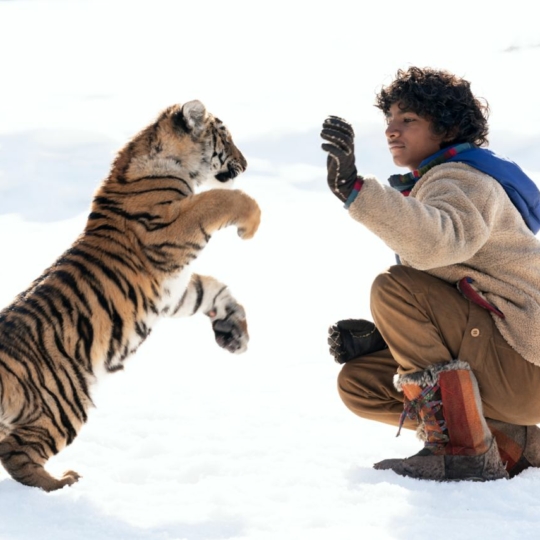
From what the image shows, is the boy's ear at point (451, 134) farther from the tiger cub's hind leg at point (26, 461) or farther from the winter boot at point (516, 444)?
the tiger cub's hind leg at point (26, 461)

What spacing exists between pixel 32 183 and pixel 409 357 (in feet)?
→ 17.3

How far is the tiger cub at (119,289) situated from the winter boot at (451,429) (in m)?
0.78

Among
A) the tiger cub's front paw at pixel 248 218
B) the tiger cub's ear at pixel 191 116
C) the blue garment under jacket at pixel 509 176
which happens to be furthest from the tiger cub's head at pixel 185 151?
the blue garment under jacket at pixel 509 176

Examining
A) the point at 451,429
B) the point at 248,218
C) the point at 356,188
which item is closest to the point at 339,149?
the point at 356,188

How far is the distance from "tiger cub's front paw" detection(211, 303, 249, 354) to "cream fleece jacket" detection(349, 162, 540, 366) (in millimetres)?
795

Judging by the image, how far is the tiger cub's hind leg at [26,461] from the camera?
2664 mm

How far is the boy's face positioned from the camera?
2.99 meters

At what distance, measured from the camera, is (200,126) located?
10.8 ft

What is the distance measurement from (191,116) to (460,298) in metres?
1.15

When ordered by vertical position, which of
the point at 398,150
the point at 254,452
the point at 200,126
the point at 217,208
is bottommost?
the point at 254,452

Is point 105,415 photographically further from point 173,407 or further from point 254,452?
point 254,452

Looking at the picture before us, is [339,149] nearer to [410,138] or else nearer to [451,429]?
[410,138]

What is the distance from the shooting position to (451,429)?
2695 millimetres

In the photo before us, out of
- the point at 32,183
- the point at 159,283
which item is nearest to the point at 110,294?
the point at 159,283
